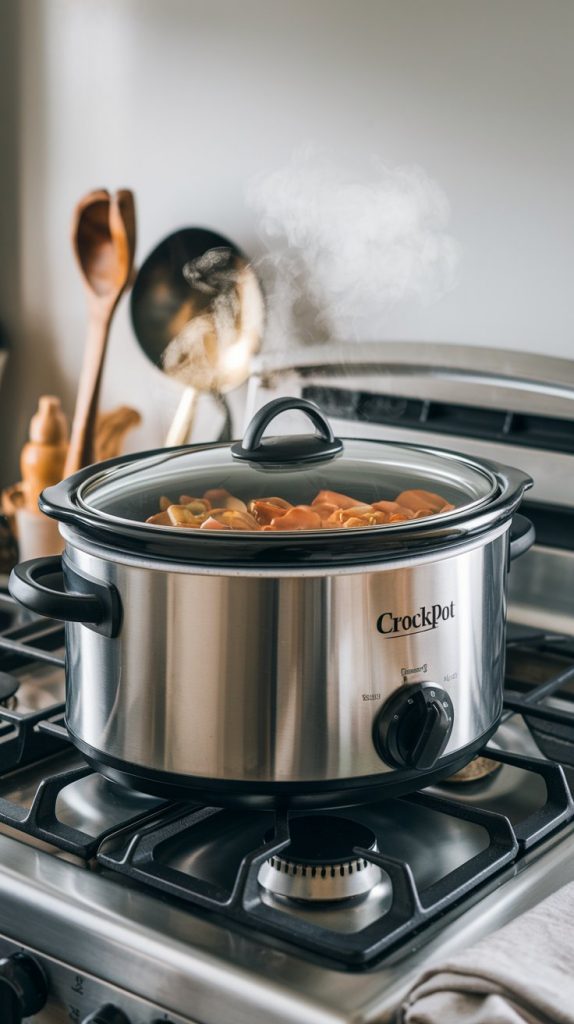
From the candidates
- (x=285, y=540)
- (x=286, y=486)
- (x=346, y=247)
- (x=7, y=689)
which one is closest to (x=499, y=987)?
(x=285, y=540)

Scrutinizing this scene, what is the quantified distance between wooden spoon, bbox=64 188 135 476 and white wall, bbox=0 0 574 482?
0.07m

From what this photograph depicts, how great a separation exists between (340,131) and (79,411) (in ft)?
1.57

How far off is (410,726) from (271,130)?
3.02 ft

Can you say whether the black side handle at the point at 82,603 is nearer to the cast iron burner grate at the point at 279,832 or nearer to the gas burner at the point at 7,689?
the cast iron burner grate at the point at 279,832

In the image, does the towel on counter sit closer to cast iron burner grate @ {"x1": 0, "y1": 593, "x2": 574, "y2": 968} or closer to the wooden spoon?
cast iron burner grate @ {"x1": 0, "y1": 593, "x2": 574, "y2": 968}

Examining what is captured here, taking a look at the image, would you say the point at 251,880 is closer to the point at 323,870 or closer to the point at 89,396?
the point at 323,870

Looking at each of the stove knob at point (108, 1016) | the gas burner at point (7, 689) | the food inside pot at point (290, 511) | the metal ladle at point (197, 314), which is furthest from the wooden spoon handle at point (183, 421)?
the stove knob at point (108, 1016)

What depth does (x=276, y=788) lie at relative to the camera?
783 mm

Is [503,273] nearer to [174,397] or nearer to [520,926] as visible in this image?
[174,397]

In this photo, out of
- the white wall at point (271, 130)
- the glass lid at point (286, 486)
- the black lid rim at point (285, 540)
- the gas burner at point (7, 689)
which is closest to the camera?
the black lid rim at point (285, 540)

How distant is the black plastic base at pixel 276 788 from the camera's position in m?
0.78

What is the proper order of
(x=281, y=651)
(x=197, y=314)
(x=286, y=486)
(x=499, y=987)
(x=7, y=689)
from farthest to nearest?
(x=197, y=314)
(x=7, y=689)
(x=286, y=486)
(x=281, y=651)
(x=499, y=987)

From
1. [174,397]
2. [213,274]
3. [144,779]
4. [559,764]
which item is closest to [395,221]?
[213,274]

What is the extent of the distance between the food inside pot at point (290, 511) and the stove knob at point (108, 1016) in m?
0.31
